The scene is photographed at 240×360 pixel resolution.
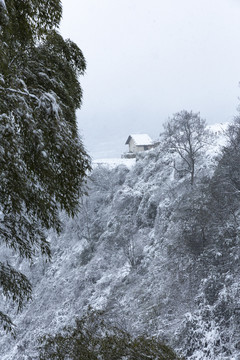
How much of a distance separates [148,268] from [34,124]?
877 inches

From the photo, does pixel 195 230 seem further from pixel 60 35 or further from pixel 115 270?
pixel 60 35

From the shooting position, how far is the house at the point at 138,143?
186 feet

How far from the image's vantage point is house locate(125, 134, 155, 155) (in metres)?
56.8

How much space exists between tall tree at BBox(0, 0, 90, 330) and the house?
50049 millimetres

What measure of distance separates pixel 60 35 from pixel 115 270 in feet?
82.4

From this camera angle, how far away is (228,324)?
47.6 ft

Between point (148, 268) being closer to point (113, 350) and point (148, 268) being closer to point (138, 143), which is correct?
point (113, 350)

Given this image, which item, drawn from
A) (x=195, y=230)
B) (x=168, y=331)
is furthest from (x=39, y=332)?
(x=195, y=230)

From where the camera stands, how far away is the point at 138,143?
57000 mm

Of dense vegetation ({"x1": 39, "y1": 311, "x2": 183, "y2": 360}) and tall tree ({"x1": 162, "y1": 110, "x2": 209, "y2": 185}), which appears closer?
dense vegetation ({"x1": 39, "y1": 311, "x2": 183, "y2": 360})

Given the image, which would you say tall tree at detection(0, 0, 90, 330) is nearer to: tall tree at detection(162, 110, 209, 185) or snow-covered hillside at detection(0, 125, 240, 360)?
snow-covered hillside at detection(0, 125, 240, 360)

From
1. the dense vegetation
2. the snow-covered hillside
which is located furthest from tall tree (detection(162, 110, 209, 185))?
the dense vegetation

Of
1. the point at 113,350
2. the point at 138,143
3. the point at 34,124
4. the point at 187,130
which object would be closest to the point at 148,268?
the point at 187,130

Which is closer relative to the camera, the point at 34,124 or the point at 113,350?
the point at 34,124
